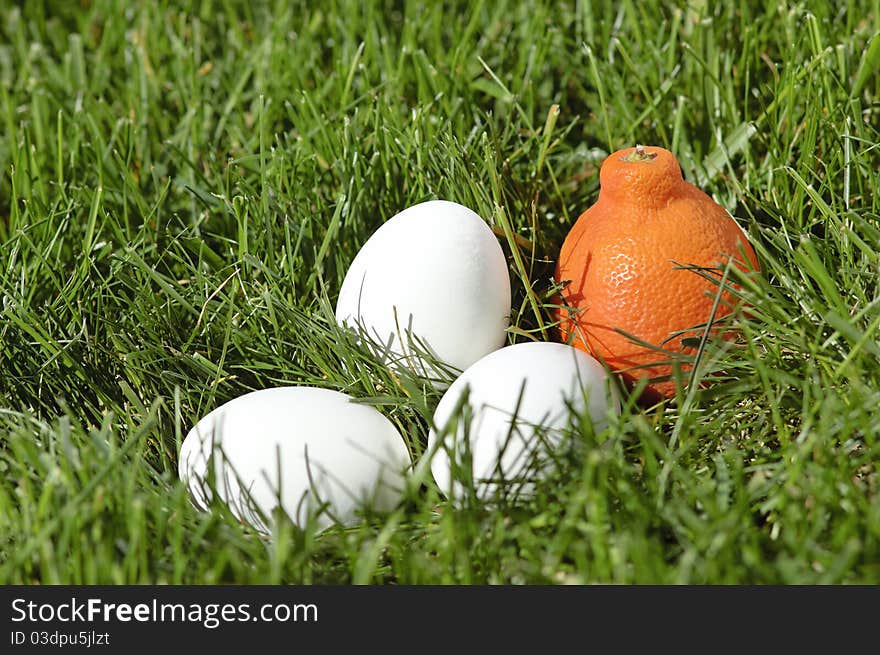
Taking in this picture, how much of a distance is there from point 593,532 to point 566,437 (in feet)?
0.57

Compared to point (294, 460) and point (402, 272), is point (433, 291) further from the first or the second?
point (294, 460)

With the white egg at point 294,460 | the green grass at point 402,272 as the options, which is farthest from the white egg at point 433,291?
the white egg at point 294,460

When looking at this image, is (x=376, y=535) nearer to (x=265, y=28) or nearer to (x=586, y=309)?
(x=586, y=309)

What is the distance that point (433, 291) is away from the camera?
135 centimetres

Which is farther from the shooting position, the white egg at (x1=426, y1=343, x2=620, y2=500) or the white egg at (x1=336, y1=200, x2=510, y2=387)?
the white egg at (x1=336, y1=200, x2=510, y2=387)

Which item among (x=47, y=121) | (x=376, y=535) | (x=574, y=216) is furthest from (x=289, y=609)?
(x=47, y=121)

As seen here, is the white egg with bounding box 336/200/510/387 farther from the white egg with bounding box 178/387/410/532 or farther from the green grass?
the white egg with bounding box 178/387/410/532

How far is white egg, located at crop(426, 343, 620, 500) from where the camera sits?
1180mm

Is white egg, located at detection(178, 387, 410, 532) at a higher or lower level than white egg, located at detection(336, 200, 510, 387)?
lower

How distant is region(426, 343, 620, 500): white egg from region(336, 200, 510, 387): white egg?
134mm

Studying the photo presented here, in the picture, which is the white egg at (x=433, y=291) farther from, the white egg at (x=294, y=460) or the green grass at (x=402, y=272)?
the white egg at (x=294, y=460)

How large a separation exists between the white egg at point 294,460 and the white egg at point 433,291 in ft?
0.52

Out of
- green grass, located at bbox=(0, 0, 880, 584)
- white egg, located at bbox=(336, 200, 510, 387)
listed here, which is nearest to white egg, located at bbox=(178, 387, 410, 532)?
green grass, located at bbox=(0, 0, 880, 584)

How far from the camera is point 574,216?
5.89 ft
